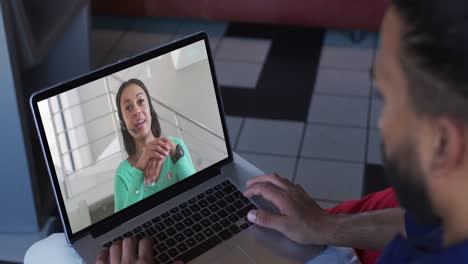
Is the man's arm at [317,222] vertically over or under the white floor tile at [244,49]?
over

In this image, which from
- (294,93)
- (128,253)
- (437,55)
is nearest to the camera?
(437,55)

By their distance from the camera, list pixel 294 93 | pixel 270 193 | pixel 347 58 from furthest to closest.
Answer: pixel 347 58, pixel 294 93, pixel 270 193

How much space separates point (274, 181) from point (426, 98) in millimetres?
552

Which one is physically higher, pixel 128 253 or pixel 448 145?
pixel 448 145

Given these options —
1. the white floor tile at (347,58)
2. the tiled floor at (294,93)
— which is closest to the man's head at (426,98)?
the tiled floor at (294,93)

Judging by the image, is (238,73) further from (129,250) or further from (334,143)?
(129,250)

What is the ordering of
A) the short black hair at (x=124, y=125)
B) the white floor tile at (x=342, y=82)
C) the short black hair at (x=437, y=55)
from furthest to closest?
the white floor tile at (x=342, y=82) < the short black hair at (x=124, y=125) < the short black hair at (x=437, y=55)

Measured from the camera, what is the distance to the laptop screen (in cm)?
108

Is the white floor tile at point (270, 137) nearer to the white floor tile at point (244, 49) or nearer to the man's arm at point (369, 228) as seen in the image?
the white floor tile at point (244, 49)

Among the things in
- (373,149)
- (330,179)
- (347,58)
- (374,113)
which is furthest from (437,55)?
→ (347,58)

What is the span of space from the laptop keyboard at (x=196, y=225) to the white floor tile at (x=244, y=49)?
1908 millimetres

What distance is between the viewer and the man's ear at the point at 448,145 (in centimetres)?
61

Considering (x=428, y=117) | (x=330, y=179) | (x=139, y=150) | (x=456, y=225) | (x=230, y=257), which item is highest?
(x=428, y=117)

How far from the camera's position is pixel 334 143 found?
2.50m
